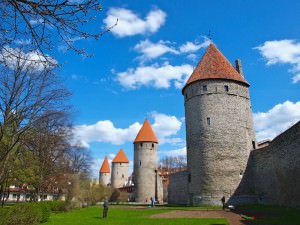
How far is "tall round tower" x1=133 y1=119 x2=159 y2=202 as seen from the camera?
45188 millimetres

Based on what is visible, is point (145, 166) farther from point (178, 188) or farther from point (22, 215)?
point (22, 215)

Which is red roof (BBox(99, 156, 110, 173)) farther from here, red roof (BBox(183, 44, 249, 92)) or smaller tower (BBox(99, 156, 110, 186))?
red roof (BBox(183, 44, 249, 92))

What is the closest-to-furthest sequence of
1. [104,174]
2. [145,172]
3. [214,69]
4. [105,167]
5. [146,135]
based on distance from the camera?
[214,69] < [145,172] < [146,135] < [104,174] < [105,167]

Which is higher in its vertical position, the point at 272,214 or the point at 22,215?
the point at 22,215

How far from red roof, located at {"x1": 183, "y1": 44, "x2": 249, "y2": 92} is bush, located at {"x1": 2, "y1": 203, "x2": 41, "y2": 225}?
17.8 m

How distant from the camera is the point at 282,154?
17.0 m

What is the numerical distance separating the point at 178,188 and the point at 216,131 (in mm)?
11376

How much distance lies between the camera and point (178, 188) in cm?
3222

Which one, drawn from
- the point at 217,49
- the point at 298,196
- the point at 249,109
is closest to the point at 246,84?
the point at 249,109

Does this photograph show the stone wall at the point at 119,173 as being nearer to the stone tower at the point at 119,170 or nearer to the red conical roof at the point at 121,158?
the stone tower at the point at 119,170

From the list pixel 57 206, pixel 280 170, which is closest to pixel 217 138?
pixel 280 170

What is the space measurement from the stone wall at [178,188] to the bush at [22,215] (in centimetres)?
1895

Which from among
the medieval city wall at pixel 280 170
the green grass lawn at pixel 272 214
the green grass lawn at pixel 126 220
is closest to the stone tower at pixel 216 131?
the medieval city wall at pixel 280 170

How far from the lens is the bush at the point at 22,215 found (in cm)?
1070
